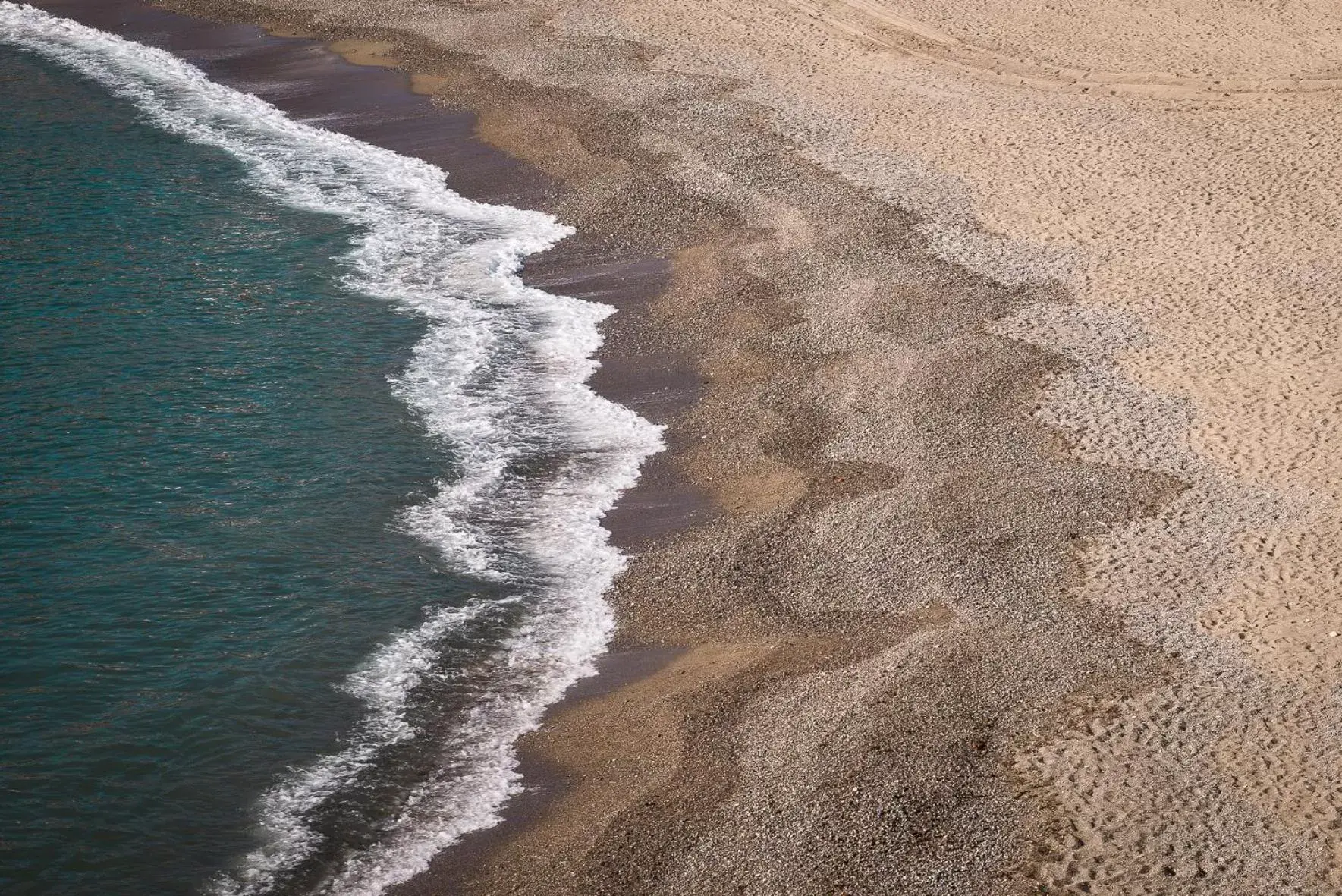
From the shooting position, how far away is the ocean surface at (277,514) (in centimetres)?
1025

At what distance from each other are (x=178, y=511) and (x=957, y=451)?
Result: 810 centimetres

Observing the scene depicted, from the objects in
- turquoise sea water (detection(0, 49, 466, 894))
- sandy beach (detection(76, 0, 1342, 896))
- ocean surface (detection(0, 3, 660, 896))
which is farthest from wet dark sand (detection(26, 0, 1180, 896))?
turquoise sea water (detection(0, 49, 466, 894))

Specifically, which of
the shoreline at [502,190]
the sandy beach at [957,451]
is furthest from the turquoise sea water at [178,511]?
the sandy beach at [957,451]

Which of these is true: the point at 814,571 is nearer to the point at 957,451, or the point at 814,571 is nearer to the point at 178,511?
the point at 957,451

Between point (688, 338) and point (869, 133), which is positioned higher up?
point (869, 133)

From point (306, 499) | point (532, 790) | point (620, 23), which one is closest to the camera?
point (532, 790)

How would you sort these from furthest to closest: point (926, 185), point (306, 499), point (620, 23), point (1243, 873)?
point (620, 23)
point (926, 185)
point (306, 499)
point (1243, 873)

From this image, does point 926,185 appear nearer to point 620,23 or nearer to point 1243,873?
point 620,23

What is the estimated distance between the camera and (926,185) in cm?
1984

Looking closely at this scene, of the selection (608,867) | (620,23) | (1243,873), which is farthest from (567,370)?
(620,23)

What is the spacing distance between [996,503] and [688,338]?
522 cm

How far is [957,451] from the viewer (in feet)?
45.6

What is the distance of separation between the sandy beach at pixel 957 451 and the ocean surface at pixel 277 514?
2.31 ft

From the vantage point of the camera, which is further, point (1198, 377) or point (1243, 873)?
point (1198, 377)
